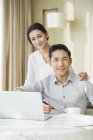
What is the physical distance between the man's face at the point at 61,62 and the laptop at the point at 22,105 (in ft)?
1.75

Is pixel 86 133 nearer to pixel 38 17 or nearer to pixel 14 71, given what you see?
pixel 14 71

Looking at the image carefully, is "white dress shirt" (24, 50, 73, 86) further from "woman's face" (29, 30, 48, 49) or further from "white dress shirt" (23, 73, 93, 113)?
"white dress shirt" (23, 73, 93, 113)

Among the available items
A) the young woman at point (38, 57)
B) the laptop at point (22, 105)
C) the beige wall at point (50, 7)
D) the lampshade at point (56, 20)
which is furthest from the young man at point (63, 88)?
the beige wall at point (50, 7)

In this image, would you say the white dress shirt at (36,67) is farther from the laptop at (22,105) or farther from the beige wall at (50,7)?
the beige wall at (50,7)

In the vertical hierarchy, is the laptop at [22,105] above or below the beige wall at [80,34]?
below

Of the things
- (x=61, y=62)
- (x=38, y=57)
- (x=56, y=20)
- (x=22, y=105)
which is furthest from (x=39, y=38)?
(x=56, y=20)

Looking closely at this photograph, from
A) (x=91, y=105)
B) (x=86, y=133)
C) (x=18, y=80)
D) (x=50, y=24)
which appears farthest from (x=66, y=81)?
(x=18, y=80)

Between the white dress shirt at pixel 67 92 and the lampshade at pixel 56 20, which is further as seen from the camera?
the lampshade at pixel 56 20

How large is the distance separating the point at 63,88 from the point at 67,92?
0.04 meters

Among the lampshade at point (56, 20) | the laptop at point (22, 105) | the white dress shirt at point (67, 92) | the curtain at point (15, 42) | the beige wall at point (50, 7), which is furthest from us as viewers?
the beige wall at point (50, 7)

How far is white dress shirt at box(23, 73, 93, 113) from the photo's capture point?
206 cm

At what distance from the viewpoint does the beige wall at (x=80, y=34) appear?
4945 millimetres

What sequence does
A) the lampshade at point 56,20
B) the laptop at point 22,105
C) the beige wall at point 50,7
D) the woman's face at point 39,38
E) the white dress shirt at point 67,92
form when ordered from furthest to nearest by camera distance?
1. the beige wall at point 50,7
2. the lampshade at point 56,20
3. the woman's face at point 39,38
4. the white dress shirt at point 67,92
5. the laptop at point 22,105

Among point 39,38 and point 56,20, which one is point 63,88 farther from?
point 56,20
